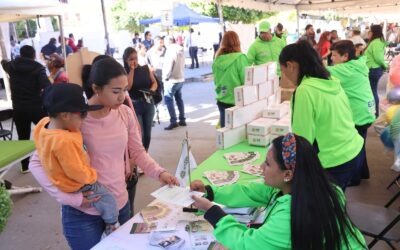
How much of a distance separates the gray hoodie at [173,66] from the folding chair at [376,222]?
4.33 metres

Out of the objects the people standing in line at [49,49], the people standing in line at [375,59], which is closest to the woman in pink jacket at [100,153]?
the people standing in line at [375,59]

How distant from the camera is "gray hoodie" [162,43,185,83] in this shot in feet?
20.7

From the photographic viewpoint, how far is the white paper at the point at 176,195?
171 cm

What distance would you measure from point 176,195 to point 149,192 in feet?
7.59

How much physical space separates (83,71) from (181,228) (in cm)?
100

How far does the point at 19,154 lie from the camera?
142 inches

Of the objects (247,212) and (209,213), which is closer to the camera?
(209,213)

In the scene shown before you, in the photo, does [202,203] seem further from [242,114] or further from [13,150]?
[13,150]

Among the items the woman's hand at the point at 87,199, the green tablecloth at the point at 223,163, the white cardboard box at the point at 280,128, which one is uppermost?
the woman's hand at the point at 87,199

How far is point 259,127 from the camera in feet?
9.87

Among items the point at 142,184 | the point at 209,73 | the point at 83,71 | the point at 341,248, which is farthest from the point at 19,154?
the point at 209,73

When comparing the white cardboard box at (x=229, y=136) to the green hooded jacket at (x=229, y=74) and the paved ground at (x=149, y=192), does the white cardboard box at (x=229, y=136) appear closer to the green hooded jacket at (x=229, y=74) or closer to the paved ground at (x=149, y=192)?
the green hooded jacket at (x=229, y=74)

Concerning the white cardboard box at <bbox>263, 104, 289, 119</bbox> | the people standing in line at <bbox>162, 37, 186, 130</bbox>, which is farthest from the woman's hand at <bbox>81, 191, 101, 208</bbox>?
the people standing in line at <bbox>162, 37, 186, 130</bbox>

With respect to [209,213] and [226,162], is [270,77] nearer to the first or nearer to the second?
[226,162]
